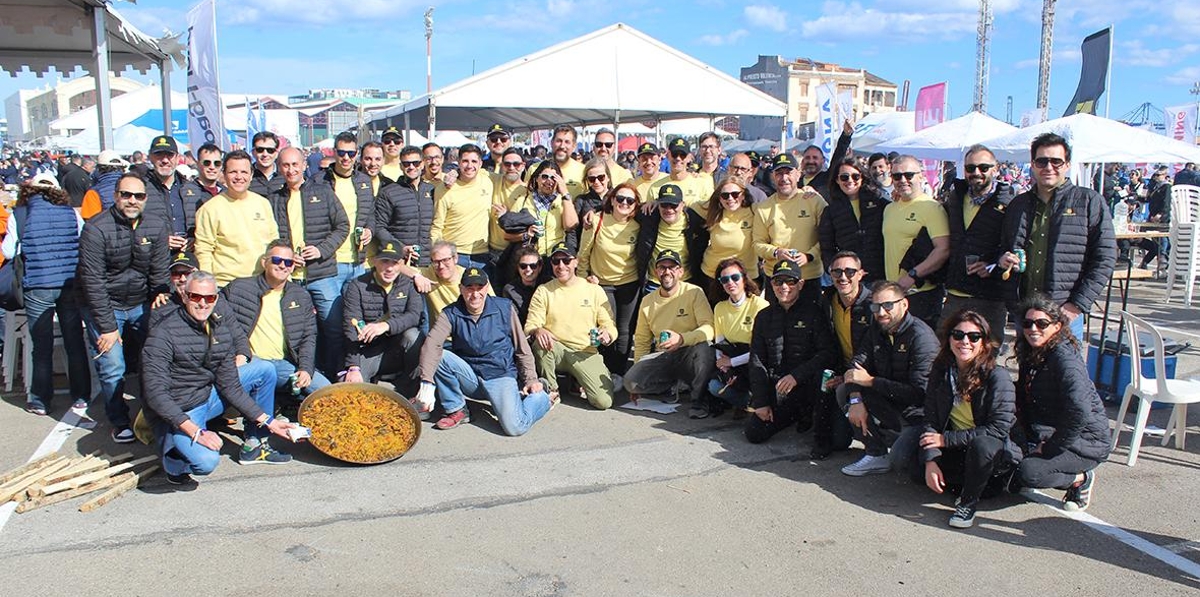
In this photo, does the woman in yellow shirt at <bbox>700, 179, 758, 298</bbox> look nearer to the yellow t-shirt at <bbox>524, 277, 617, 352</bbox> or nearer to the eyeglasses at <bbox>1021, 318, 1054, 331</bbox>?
the yellow t-shirt at <bbox>524, 277, 617, 352</bbox>

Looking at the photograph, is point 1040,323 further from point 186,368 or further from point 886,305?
point 186,368

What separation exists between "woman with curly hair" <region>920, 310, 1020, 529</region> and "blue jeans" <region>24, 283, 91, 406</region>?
19.1ft

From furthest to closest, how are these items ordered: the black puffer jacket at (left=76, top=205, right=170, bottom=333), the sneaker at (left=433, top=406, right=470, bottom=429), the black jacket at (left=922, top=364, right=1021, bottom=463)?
the sneaker at (left=433, top=406, right=470, bottom=429) < the black puffer jacket at (left=76, top=205, right=170, bottom=333) < the black jacket at (left=922, top=364, right=1021, bottom=463)

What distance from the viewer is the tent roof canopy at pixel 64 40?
9837 millimetres

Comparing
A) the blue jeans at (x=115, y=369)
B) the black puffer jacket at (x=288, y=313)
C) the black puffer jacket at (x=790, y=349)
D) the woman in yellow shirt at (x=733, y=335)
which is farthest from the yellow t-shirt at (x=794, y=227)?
the blue jeans at (x=115, y=369)

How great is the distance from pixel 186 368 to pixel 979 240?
5031 mm

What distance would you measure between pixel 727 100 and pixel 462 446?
1296 cm

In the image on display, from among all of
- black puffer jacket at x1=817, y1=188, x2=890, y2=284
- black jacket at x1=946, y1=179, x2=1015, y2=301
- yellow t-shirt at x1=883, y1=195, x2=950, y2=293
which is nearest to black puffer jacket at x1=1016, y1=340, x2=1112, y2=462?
black jacket at x1=946, y1=179, x2=1015, y2=301

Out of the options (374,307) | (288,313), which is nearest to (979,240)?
(374,307)

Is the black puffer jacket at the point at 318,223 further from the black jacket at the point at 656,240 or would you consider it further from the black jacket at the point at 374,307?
the black jacket at the point at 656,240

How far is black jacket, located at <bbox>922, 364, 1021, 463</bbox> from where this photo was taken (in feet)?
14.5

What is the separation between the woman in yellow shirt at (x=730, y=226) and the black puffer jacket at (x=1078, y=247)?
225 centimetres

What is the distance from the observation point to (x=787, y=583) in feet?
12.2

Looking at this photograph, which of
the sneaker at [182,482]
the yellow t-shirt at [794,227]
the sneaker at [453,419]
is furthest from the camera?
the yellow t-shirt at [794,227]
